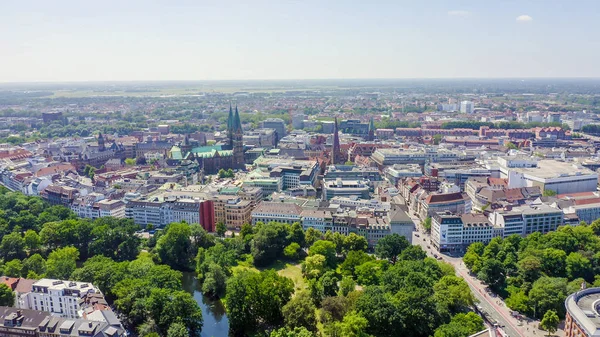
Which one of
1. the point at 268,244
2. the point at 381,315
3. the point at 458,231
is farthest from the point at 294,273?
the point at 458,231

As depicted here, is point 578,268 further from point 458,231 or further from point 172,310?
point 172,310

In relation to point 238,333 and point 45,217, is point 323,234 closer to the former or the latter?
point 238,333

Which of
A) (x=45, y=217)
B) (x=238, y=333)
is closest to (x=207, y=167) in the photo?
(x=45, y=217)

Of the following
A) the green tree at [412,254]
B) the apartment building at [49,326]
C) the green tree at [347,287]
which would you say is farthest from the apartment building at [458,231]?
the apartment building at [49,326]

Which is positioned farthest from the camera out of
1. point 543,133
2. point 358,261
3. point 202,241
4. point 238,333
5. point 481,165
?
point 543,133

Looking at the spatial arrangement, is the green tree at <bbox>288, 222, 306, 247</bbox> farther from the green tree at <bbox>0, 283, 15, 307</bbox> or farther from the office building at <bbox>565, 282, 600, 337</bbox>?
the office building at <bbox>565, 282, 600, 337</bbox>

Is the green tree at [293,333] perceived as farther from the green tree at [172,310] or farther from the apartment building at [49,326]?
the apartment building at [49,326]
